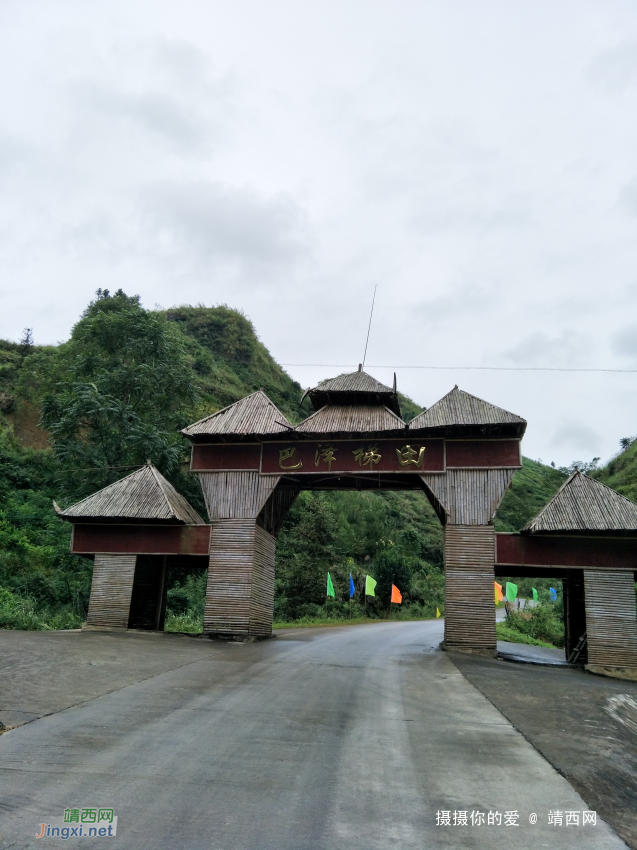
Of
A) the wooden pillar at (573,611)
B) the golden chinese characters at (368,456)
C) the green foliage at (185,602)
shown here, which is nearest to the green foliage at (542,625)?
the wooden pillar at (573,611)

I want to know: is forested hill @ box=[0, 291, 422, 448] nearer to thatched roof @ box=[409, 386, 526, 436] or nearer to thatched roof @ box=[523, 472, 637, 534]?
thatched roof @ box=[409, 386, 526, 436]

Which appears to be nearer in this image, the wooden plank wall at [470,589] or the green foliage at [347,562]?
the wooden plank wall at [470,589]

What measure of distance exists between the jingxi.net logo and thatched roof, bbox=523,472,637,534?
12.5 metres

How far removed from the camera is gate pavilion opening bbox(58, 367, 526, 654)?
1586 cm

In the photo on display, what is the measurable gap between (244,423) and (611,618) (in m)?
10.2

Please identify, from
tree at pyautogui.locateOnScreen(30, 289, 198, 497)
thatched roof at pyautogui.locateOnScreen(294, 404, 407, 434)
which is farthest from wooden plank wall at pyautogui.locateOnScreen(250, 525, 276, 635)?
tree at pyautogui.locateOnScreen(30, 289, 198, 497)

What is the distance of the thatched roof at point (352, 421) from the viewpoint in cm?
1664

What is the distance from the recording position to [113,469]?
2278 centimetres

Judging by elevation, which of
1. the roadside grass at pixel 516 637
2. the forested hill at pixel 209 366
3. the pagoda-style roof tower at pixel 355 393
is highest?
the forested hill at pixel 209 366

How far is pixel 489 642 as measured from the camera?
15.2 metres

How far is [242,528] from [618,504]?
9268mm

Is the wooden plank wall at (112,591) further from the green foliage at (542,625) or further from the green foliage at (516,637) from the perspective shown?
the green foliage at (542,625)

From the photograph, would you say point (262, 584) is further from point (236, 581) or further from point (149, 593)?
point (149, 593)

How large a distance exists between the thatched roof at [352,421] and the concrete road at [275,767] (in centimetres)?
803
